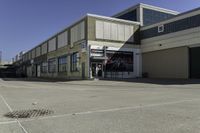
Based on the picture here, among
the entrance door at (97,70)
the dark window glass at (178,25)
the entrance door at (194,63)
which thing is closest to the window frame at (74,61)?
the entrance door at (97,70)

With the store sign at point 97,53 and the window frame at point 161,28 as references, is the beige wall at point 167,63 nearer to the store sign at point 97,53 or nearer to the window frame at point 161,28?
the window frame at point 161,28

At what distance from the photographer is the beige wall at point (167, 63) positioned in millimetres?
32875

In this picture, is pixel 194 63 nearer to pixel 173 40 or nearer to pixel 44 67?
pixel 173 40

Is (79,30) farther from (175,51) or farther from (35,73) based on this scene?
(35,73)

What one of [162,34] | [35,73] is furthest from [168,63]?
[35,73]

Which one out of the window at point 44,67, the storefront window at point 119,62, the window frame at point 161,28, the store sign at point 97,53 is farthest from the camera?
the window at point 44,67

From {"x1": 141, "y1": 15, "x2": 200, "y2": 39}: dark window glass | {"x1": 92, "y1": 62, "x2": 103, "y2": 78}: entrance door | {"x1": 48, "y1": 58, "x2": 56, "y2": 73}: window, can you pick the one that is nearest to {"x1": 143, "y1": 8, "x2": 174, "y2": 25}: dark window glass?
{"x1": 141, "y1": 15, "x2": 200, "y2": 39}: dark window glass

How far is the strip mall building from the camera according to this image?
32438mm

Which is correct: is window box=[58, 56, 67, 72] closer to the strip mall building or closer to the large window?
the strip mall building

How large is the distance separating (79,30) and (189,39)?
1706cm

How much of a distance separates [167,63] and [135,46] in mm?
7440

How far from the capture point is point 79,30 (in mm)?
40062

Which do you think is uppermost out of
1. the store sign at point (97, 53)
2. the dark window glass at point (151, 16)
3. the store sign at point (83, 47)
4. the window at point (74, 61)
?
the dark window glass at point (151, 16)

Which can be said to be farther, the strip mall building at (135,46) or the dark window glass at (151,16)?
the dark window glass at (151,16)
